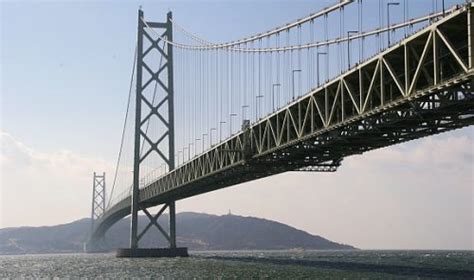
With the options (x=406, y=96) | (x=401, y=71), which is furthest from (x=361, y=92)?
(x=406, y=96)

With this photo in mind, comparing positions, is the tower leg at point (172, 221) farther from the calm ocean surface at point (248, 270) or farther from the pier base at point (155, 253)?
the calm ocean surface at point (248, 270)

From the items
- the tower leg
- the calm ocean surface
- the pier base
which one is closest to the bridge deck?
the calm ocean surface

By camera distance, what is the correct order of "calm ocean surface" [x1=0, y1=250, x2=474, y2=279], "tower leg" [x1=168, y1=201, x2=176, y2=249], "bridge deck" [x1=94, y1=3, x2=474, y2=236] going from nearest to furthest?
"bridge deck" [x1=94, y1=3, x2=474, y2=236] < "calm ocean surface" [x1=0, y1=250, x2=474, y2=279] < "tower leg" [x1=168, y1=201, x2=176, y2=249]

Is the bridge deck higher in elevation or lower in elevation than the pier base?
higher

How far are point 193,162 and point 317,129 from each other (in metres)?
27.8

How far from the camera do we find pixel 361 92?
111ft

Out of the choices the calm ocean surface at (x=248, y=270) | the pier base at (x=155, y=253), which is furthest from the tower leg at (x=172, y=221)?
the calm ocean surface at (x=248, y=270)

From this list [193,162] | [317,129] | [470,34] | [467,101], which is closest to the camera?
[470,34]

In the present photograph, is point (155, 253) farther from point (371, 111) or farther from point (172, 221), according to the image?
point (371, 111)

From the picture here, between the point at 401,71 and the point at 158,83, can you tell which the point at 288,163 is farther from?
the point at 158,83

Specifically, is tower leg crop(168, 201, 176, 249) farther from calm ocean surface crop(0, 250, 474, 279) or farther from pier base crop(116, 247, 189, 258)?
calm ocean surface crop(0, 250, 474, 279)

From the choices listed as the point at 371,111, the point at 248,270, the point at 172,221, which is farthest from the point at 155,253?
the point at 371,111

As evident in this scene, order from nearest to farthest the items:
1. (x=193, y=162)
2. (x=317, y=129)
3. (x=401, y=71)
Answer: (x=401, y=71)
(x=317, y=129)
(x=193, y=162)

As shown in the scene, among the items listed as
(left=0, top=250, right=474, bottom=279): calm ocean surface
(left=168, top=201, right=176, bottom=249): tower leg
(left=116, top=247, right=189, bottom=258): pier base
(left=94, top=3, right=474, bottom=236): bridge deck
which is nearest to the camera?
(left=94, top=3, right=474, bottom=236): bridge deck
